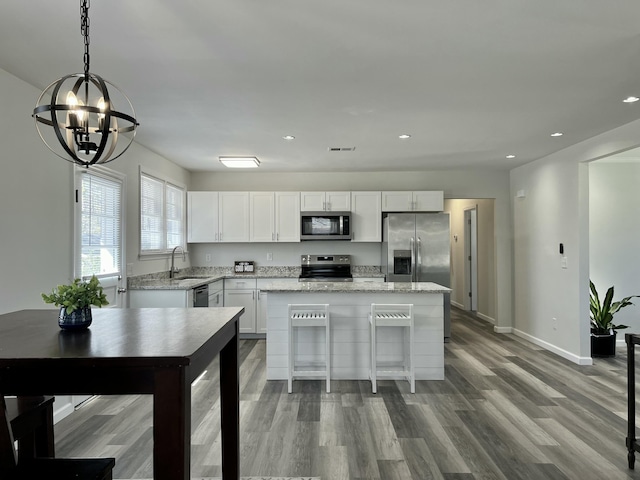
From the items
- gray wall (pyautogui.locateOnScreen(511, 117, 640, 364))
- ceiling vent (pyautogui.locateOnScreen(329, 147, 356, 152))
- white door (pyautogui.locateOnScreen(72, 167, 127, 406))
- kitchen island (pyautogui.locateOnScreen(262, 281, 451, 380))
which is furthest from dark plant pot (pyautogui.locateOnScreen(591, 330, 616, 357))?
white door (pyautogui.locateOnScreen(72, 167, 127, 406))

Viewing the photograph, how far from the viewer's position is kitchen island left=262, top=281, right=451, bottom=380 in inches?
154

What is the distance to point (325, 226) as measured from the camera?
5934 millimetres

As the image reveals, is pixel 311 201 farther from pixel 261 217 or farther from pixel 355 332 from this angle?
pixel 355 332

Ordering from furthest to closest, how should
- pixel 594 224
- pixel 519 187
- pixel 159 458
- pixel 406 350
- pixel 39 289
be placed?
pixel 519 187
pixel 594 224
pixel 406 350
pixel 39 289
pixel 159 458

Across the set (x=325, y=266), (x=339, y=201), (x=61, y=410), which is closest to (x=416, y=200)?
(x=339, y=201)

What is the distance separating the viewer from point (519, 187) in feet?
19.2

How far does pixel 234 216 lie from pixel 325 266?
62.3 inches

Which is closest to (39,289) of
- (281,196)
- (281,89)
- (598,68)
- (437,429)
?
(281,89)

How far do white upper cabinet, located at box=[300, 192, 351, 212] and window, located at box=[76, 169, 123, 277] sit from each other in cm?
258

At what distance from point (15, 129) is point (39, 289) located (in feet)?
3.71

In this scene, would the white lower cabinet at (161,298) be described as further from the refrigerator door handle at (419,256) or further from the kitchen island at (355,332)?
the refrigerator door handle at (419,256)

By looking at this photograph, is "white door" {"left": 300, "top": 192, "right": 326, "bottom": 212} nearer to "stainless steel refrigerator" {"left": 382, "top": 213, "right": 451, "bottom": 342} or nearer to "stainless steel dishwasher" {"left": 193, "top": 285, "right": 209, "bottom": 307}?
"stainless steel refrigerator" {"left": 382, "top": 213, "right": 451, "bottom": 342}

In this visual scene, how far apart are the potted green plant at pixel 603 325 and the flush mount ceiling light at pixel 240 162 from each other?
4.40m

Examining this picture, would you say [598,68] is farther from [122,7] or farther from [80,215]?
[80,215]
